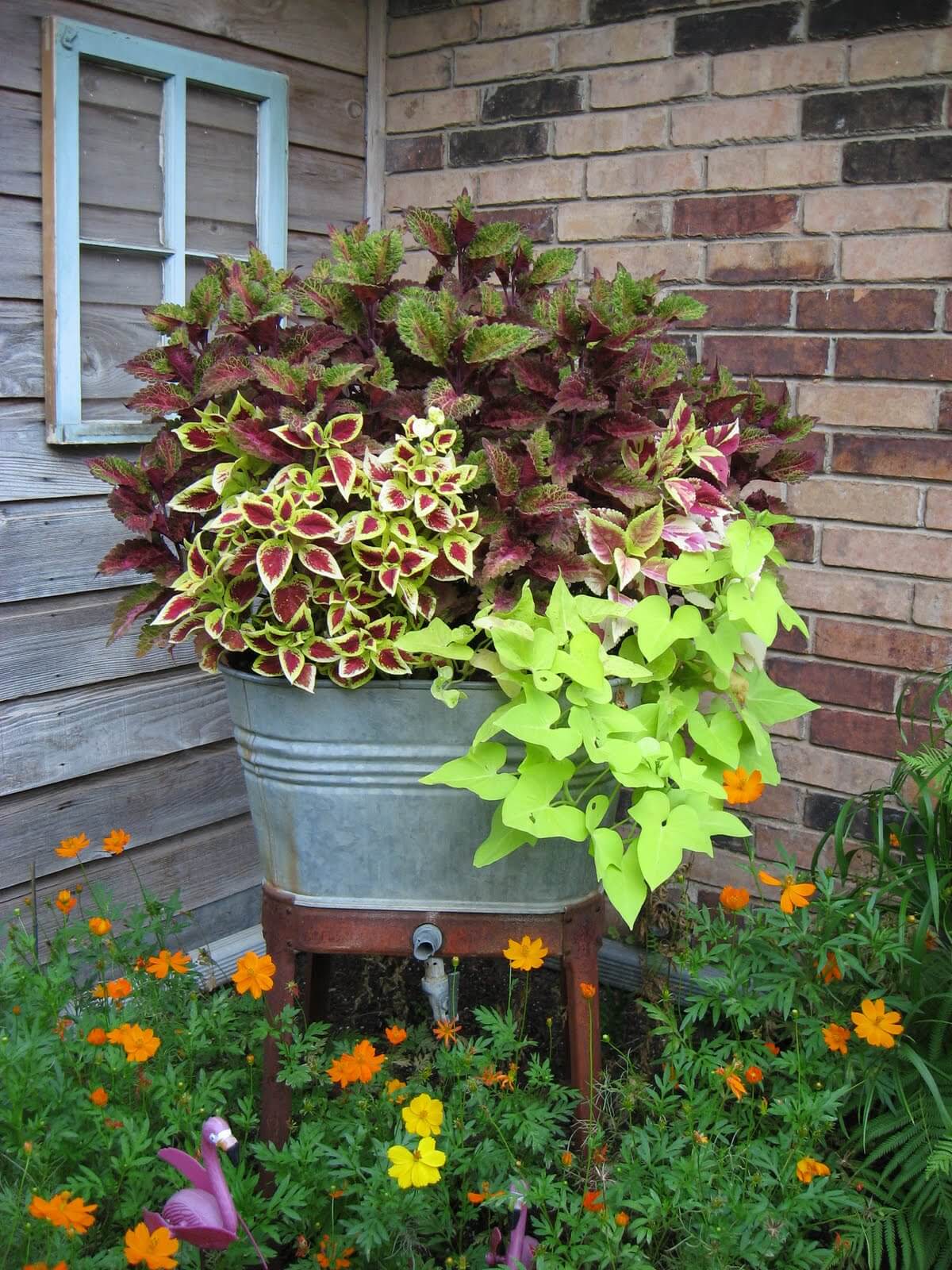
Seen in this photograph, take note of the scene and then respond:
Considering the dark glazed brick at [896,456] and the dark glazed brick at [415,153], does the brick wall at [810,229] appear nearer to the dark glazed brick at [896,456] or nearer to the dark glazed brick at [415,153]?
the dark glazed brick at [896,456]

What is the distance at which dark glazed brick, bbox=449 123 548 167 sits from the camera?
8.20 ft

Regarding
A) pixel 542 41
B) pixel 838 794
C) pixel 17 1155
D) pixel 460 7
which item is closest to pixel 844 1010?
pixel 838 794

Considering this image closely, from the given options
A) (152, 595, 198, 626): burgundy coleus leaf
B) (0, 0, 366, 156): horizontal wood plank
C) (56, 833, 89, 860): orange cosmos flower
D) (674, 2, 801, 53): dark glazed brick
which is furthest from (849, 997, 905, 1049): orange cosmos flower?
(0, 0, 366, 156): horizontal wood plank

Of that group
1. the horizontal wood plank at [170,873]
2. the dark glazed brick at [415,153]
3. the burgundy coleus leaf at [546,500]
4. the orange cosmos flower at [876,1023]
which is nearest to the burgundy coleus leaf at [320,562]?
the burgundy coleus leaf at [546,500]

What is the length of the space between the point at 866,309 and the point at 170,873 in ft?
5.37

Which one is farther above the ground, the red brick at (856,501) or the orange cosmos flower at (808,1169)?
the red brick at (856,501)

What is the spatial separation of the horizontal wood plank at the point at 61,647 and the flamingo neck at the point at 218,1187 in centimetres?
102

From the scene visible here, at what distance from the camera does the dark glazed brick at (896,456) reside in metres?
2.07

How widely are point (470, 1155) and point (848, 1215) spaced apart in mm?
493

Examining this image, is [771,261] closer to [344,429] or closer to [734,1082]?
[344,429]

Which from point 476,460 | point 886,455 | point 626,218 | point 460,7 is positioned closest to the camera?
point 476,460

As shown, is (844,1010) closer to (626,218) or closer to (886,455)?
(886,455)

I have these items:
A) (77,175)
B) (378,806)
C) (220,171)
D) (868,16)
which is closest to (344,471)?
(378,806)

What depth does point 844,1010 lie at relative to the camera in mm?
1815
